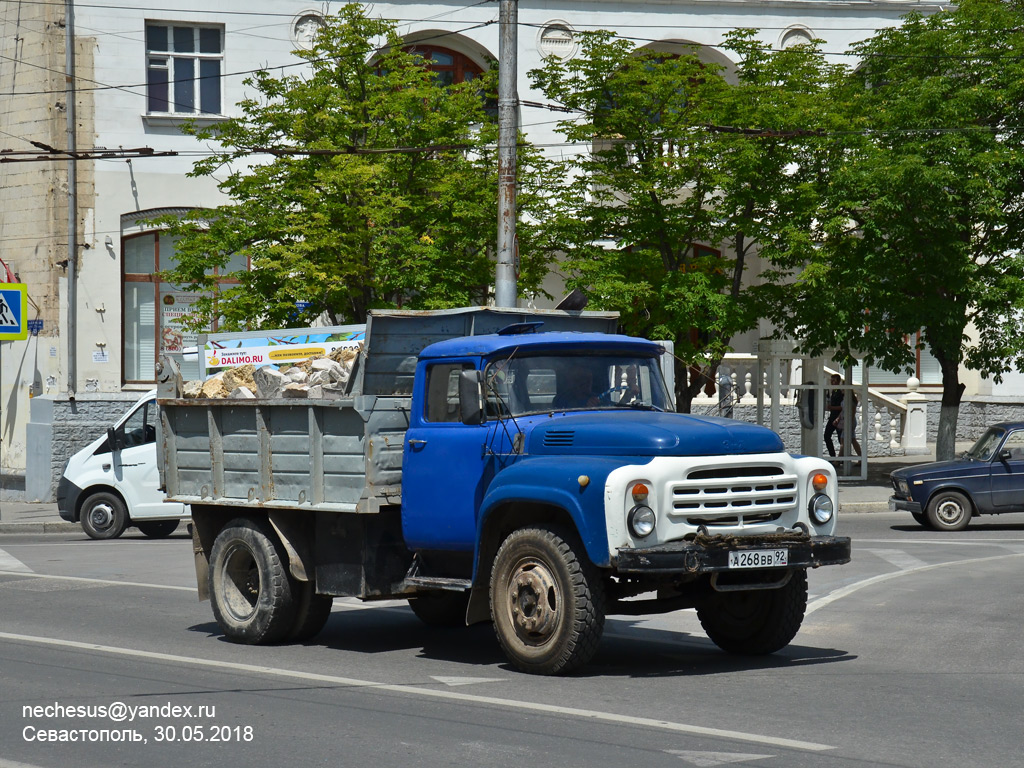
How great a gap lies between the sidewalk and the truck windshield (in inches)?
596

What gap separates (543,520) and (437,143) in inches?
636

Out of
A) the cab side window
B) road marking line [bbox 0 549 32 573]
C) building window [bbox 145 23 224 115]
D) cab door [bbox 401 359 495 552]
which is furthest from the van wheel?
the cab side window

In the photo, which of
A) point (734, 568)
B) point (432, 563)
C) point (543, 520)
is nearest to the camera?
point (734, 568)

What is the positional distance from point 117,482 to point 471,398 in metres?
13.1

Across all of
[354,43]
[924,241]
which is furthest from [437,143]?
[924,241]

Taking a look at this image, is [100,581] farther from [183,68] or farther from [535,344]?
[183,68]

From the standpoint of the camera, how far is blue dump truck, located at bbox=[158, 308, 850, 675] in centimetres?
848

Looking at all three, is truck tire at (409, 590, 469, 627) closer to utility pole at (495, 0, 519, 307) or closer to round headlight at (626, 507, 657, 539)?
round headlight at (626, 507, 657, 539)

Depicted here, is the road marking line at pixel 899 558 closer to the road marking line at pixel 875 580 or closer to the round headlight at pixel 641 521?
the road marking line at pixel 875 580

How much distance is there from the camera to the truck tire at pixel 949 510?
66.4 feet

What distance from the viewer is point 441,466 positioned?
9.45 metres

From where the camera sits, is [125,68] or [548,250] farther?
[125,68]

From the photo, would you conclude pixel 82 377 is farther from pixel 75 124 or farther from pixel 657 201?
pixel 657 201

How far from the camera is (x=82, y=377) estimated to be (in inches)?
1179
